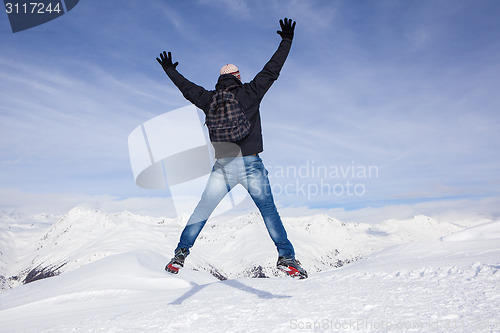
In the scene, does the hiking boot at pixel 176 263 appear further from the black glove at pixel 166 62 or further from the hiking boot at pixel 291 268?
the black glove at pixel 166 62

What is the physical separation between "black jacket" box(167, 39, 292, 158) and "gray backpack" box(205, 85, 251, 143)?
12cm

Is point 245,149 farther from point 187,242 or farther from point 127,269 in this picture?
point 127,269

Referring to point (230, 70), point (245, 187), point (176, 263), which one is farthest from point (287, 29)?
point (176, 263)

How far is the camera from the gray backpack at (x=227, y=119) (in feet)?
17.5

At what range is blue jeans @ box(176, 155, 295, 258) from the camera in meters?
5.51

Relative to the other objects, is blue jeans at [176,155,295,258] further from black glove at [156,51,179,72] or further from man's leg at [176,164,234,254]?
black glove at [156,51,179,72]

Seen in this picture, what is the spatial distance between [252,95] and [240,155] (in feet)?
3.11

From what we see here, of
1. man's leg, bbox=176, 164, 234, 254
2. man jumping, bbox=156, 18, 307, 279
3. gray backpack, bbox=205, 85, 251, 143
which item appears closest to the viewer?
gray backpack, bbox=205, 85, 251, 143

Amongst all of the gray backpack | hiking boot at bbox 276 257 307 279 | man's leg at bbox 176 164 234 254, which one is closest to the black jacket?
the gray backpack

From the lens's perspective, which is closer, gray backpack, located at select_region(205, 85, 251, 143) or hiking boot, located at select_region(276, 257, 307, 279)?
gray backpack, located at select_region(205, 85, 251, 143)

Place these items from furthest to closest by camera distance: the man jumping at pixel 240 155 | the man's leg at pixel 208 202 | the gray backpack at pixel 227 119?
1. the man's leg at pixel 208 202
2. the man jumping at pixel 240 155
3. the gray backpack at pixel 227 119

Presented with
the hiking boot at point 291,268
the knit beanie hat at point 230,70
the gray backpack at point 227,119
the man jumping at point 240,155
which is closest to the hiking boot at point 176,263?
the man jumping at point 240,155

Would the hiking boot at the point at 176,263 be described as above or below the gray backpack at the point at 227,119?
below

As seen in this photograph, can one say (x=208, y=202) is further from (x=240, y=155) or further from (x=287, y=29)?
(x=287, y=29)
